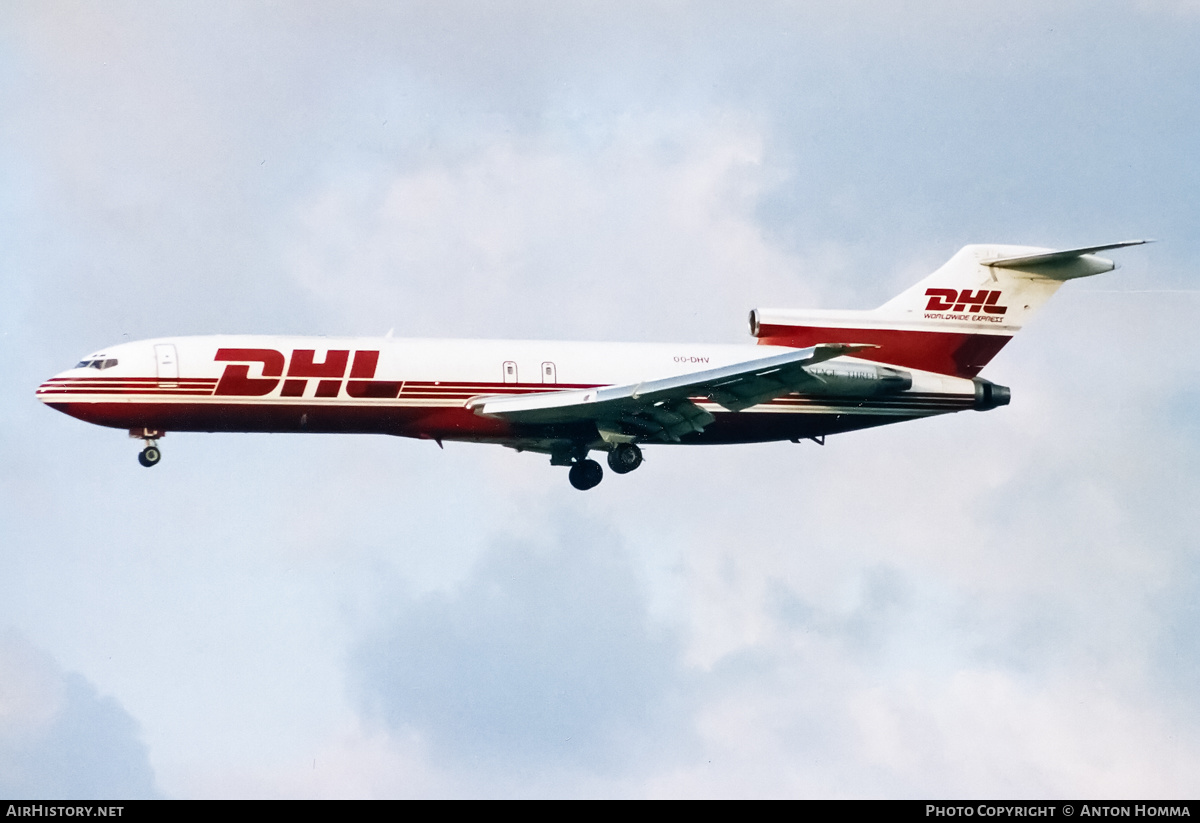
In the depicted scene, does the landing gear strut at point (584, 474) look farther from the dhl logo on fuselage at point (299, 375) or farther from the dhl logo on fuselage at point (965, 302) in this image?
the dhl logo on fuselage at point (965, 302)

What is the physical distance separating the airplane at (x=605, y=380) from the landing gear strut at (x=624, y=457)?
6 centimetres

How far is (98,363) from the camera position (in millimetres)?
42219

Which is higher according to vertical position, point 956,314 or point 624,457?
point 956,314

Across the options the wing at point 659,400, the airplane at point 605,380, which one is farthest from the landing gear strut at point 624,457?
the wing at point 659,400

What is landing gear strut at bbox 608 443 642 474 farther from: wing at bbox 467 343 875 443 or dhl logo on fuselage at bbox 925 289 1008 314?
dhl logo on fuselage at bbox 925 289 1008 314

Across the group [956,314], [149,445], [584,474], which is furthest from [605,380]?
[149,445]

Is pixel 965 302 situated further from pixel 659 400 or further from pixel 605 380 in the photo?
pixel 605 380

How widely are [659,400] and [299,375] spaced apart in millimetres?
8558
